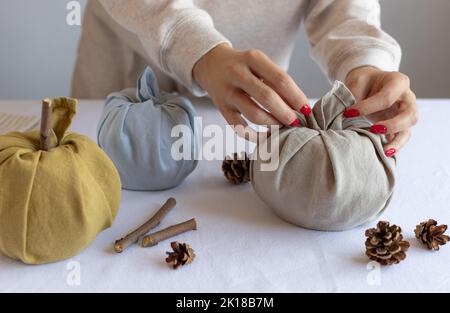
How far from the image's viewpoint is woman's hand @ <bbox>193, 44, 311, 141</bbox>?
22.2 inches

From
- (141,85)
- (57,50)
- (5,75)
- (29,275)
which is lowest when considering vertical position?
(5,75)

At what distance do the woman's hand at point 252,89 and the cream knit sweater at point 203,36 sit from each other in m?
0.04

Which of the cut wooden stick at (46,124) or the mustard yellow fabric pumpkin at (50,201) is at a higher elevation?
A: the cut wooden stick at (46,124)

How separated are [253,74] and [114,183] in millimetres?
200

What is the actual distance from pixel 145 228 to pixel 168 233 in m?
0.03

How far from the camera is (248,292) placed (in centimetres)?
47

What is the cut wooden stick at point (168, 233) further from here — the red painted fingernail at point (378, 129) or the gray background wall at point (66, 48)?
the gray background wall at point (66, 48)

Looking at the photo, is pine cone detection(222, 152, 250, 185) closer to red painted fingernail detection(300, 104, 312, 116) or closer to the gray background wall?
red painted fingernail detection(300, 104, 312, 116)

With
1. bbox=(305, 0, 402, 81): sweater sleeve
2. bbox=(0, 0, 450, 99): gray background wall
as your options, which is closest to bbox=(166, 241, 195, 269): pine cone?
bbox=(305, 0, 402, 81): sweater sleeve

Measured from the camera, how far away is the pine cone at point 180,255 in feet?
1.63

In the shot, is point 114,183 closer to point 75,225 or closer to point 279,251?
point 75,225

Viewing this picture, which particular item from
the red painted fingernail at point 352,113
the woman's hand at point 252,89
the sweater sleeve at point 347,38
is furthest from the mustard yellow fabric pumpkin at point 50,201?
the sweater sleeve at point 347,38

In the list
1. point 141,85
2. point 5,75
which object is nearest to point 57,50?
point 5,75

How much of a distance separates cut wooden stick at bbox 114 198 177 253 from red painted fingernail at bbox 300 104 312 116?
18 cm
